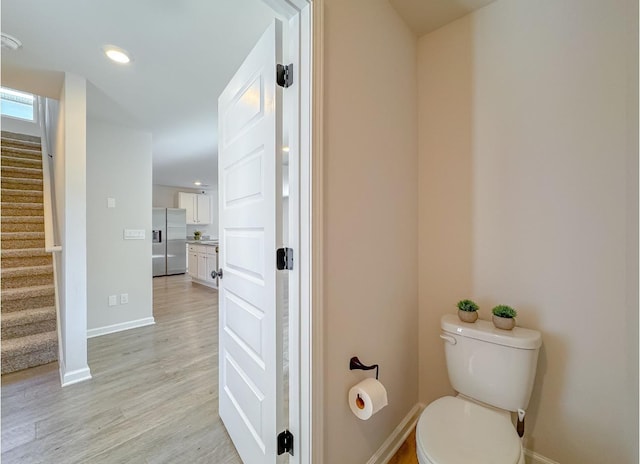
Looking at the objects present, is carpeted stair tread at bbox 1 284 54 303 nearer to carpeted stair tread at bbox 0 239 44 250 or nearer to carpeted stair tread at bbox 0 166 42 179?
carpeted stair tread at bbox 0 239 44 250

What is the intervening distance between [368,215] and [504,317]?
81 cm

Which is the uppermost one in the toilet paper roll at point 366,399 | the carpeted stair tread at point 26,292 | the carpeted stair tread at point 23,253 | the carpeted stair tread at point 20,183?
the carpeted stair tread at point 20,183

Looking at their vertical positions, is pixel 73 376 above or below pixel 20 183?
below

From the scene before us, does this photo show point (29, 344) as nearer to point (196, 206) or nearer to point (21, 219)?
point (21, 219)

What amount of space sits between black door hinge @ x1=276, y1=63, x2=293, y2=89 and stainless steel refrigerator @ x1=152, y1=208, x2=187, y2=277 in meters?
6.55

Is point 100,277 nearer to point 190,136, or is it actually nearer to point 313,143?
point 190,136

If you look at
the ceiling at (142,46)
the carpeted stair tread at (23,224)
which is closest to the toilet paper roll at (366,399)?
the ceiling at (142,46)

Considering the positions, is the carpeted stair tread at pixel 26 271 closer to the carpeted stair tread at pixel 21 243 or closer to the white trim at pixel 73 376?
the carpeted stair tread at pixel 21 243

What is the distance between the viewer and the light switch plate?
3.15 m

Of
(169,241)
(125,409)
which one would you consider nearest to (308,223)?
(125,409)

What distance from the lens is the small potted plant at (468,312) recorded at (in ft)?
4.35

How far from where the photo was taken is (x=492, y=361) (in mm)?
1197

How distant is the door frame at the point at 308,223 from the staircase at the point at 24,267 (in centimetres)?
273

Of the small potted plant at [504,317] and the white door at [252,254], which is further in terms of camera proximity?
the small potted plant at [504,317]
